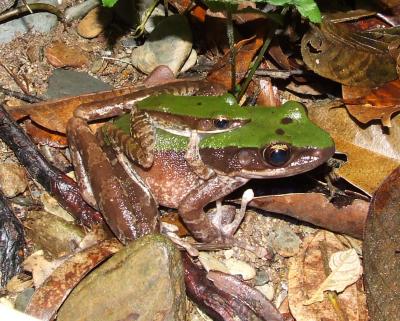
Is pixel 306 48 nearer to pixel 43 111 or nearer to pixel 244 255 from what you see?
pixel 244 255

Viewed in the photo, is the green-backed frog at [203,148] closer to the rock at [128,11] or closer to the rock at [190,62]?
the rock at [190,62]

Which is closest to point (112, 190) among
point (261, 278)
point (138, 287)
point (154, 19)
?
point (138, 287)

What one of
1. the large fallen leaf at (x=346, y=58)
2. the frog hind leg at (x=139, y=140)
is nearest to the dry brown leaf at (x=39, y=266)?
the frog hind leg at (x=139, y=140)

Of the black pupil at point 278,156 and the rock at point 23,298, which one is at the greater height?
the black pupil at point 278,156

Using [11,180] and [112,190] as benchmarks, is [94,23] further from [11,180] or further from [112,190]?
[112,190]

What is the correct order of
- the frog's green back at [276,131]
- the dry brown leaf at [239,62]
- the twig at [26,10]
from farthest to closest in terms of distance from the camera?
the twig at [26,10]
the dry brown leaf at [239,62]
the frog's green back at [276,131]
